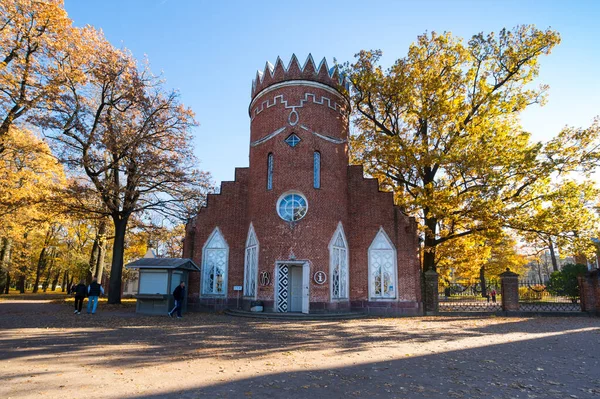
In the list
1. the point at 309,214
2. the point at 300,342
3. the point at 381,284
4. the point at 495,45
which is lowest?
the point at 300,342

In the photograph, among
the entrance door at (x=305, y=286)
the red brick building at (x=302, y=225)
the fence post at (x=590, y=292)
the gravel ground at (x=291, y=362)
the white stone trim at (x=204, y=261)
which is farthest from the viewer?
the white stone trim at (x=204, y=261)

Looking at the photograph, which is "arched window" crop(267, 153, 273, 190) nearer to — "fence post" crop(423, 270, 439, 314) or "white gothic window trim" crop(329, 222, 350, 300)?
"white gothic window trim" crop(329, 222, 350, 300)

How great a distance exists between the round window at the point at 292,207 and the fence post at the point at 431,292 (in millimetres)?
7257

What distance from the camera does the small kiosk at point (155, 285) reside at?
17281 millimetres

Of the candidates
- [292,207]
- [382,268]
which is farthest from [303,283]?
[382,268]

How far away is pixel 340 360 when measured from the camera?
7801 millimetres

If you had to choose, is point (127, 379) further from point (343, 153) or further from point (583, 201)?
point (583, 201)

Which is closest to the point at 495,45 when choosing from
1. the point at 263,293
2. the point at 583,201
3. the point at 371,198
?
the point at 583,201

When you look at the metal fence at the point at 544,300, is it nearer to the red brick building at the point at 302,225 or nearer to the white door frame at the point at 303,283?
the red brick building at the point at 302,225

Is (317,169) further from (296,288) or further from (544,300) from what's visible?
(544,300)

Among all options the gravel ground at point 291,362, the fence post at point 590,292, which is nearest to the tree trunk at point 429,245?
the fence post at point 590,292

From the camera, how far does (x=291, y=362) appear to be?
296 inches

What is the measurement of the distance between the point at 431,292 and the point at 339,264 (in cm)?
504

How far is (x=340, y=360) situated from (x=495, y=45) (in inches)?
756
